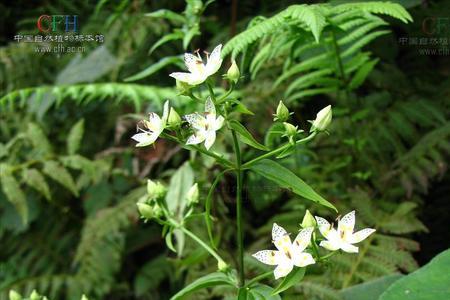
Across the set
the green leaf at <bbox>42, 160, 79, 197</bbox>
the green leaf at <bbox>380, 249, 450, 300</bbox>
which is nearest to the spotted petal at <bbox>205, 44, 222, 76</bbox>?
the green leaf at <bbox>380, 249, 450, 300</bbox>

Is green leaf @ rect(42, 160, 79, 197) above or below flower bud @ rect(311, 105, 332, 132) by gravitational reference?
below

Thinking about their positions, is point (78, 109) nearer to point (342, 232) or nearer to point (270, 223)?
point (270, 223)

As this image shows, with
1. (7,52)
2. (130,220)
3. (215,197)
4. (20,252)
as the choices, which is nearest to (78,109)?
(7,52)

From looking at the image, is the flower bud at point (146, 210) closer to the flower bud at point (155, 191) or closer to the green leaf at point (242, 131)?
the flower bud at point (155, 191)

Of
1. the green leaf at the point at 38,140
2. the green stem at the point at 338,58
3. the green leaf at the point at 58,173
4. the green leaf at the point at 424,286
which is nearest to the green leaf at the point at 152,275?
the green leaf at the point at 58,173

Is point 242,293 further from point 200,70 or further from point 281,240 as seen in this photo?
point 200,70

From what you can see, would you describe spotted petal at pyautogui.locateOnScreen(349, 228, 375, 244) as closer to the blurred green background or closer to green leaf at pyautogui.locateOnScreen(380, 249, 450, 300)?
green leaf at pyautogui.locateOnScreen(380, 249, 450, 300)

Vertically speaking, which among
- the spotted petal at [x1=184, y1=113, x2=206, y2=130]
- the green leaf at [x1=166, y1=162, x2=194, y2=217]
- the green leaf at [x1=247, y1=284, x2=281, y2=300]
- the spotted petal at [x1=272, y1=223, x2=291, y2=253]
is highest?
the spotted petal at [x1=184, y1=113, x2=206, y2=130]
